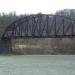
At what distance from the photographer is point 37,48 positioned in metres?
119

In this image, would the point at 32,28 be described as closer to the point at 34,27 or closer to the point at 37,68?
the point at 34,27

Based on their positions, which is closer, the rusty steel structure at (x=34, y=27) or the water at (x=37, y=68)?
the water at (x=37, y=68)

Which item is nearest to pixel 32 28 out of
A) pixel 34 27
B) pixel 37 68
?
pixel 34 27

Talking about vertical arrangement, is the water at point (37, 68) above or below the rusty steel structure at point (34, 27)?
above

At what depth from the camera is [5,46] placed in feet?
367

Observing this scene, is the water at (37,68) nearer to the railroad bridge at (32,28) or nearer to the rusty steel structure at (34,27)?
the railroad bridge at (32,28)

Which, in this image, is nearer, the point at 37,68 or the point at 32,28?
the point at 37,68

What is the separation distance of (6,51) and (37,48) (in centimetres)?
1170

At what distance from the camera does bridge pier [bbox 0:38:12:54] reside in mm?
110825

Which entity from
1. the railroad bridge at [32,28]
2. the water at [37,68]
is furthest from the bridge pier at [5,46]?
the water at [37,68]

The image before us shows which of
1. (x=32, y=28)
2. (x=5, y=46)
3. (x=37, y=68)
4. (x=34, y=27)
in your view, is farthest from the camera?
(x=34, y=27)

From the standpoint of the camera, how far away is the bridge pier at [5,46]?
111 meters

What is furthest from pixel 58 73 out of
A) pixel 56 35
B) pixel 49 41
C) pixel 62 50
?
pixel 49 41

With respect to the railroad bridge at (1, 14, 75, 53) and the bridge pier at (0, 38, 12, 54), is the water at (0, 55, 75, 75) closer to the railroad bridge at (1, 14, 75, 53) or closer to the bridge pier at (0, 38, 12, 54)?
the bridge pier at (0, 38, 12, 54)
